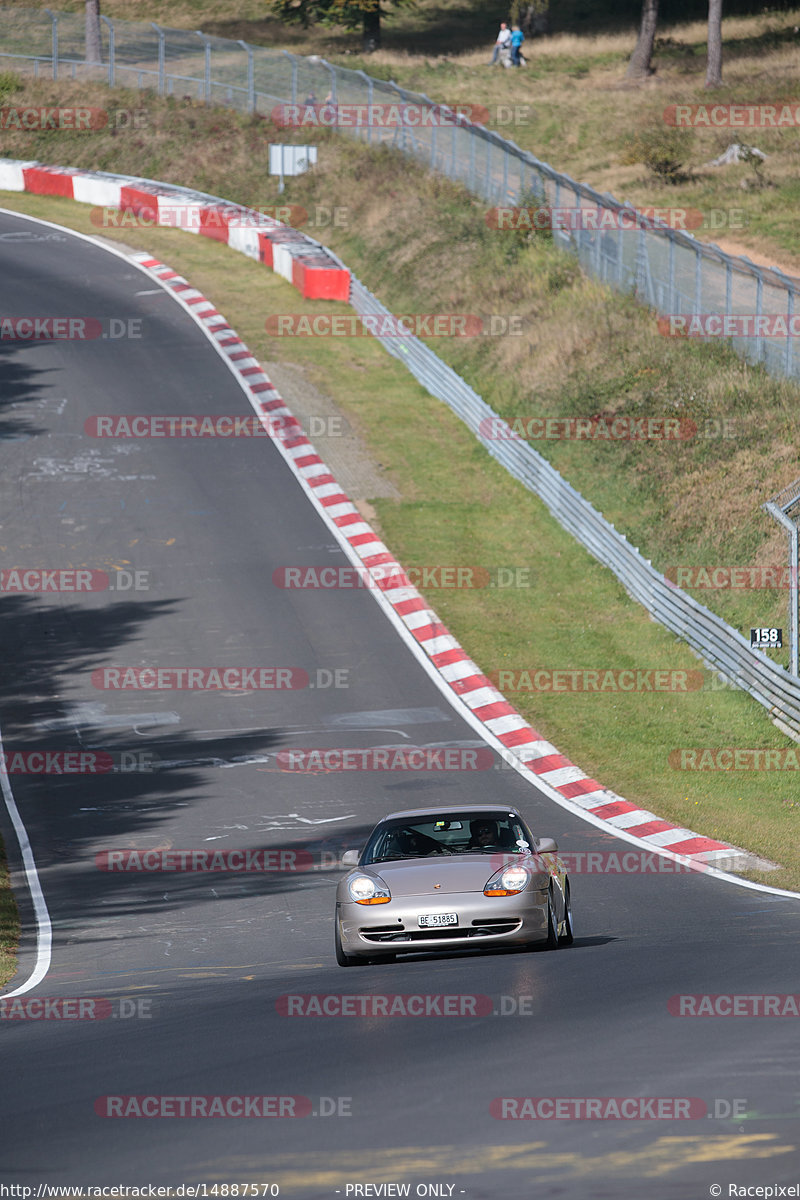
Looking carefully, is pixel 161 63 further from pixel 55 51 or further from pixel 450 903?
pixel 450 903

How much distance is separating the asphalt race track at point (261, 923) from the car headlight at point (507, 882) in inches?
19.8

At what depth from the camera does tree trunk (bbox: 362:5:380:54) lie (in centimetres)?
7006

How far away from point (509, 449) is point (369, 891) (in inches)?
864

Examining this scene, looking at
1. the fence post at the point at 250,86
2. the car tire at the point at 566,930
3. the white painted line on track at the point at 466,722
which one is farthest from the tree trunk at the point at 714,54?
the car tire at the point at 566,930

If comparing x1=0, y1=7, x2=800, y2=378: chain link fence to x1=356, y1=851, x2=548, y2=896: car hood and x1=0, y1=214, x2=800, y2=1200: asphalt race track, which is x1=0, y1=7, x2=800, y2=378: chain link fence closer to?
x1=0, y1=214, x2=800, y2=1200: asphalt race track

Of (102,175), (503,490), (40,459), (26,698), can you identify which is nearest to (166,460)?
(40,459)

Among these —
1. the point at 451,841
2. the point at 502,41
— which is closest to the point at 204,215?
the point at 502,41

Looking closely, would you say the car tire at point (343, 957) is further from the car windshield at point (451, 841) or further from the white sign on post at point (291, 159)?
the white sign on post at point (291, 159)

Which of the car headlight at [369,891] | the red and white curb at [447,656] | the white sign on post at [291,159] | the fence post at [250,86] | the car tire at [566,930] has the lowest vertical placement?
the red and white curb at [447,656]

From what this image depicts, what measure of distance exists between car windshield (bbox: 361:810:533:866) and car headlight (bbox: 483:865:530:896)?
0.68 meters

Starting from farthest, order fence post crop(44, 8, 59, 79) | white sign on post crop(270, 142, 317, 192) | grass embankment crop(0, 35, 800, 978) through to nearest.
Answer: fence post crop(44, 8, 59, 79)
white sign on post crop(270, 142, 317, 192)
grass embankment crop(0, 35, 800, 978)

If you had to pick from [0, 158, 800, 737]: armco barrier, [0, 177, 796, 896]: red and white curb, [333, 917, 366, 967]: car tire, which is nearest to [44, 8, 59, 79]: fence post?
[0, 158, 800, 737]: armco barrier

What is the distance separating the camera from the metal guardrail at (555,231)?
25.2 m

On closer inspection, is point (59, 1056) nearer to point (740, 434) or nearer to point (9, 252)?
point (740, 434)
